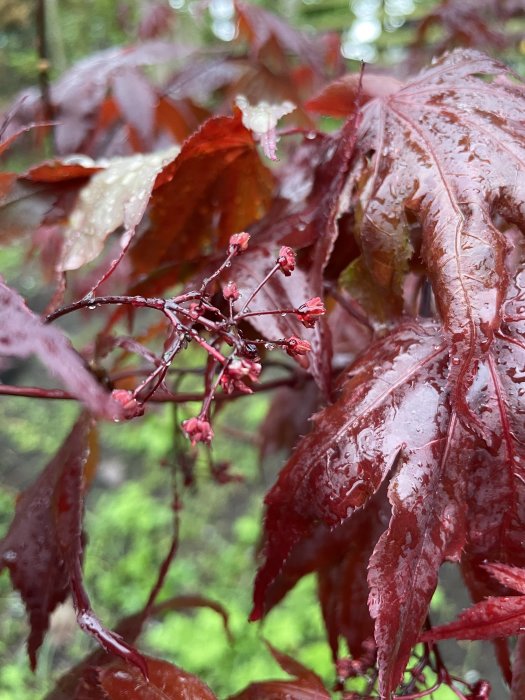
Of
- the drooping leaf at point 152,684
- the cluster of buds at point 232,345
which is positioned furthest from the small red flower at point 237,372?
the drooping leaf at point 152,684

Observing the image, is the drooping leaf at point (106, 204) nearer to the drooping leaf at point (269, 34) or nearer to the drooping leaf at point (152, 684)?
the drooping leaf at point (152, 684)

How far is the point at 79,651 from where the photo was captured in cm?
165

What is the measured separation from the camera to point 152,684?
0.42 m

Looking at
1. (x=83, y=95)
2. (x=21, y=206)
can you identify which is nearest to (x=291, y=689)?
(x=21, y=206)

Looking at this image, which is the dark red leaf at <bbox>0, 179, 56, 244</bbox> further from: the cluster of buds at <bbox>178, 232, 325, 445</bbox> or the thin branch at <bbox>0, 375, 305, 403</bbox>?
the cluster of buds at <bbox>178, 232, 325, 445</bbox>

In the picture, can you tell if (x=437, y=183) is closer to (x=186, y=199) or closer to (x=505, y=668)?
(x=186, y=199)

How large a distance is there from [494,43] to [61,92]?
908mm

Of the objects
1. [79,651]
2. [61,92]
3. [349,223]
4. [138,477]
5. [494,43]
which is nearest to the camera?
[349,223]

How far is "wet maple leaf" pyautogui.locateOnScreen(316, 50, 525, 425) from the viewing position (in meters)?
0.35

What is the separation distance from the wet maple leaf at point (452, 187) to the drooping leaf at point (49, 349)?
0.20 meters

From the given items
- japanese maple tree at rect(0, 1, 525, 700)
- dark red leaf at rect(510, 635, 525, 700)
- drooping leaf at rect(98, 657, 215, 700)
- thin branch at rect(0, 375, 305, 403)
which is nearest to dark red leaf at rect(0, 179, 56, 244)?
japanese maple tree at rect(0, 1, 525, 700)

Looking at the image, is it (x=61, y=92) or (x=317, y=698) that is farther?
(x=61, y=92)

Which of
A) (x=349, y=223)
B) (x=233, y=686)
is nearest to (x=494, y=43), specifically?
(x=349, y=223)

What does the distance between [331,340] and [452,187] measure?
0.48 feet
